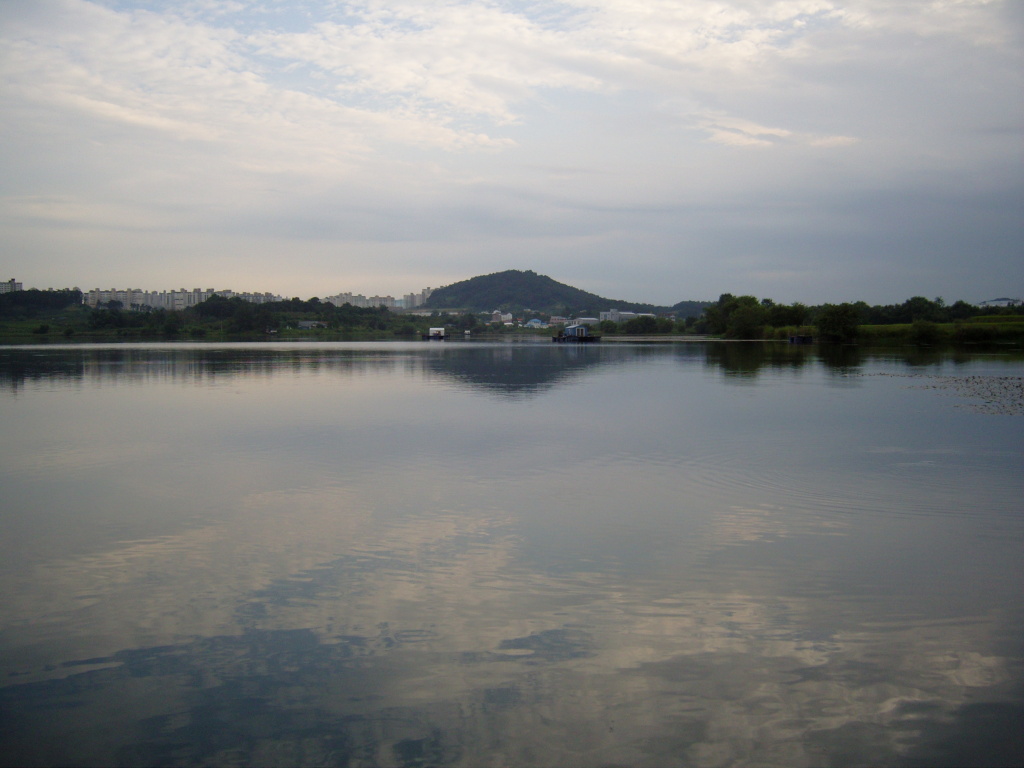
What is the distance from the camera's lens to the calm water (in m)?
4.47

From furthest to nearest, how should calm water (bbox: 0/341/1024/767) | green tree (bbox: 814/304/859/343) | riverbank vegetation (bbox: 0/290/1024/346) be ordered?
1. green tree (bbox: 814/304/859/343)
2. riverbank vegetation (bbox: 0/290/1024/346)
3. calm water (bbox: 0/341/1024/767)

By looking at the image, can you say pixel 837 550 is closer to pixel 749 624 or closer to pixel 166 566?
pixel 749 624

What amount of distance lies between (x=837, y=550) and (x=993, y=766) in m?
3.88

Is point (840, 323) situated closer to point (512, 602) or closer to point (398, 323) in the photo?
point (512, 602)

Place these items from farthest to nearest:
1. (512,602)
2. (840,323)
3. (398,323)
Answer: (398,323) → (840,323) → (512,602)

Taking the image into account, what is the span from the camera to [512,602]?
6.42 metres

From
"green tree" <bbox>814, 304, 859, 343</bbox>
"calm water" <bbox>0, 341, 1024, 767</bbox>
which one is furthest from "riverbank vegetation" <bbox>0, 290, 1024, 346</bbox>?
"calm water" <bbox>0, 341, 1024, 767</bbox>

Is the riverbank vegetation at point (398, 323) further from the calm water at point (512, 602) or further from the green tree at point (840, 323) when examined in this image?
the calm water at point (512, 602)

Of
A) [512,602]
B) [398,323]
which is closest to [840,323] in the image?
[512,602]

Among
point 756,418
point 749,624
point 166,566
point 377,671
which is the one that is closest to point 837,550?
point 749,624

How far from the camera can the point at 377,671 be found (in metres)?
5.18

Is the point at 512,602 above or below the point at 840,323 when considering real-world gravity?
below

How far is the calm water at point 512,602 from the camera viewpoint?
4.47 meters

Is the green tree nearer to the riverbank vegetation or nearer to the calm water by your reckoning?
the riverbank vegetation
